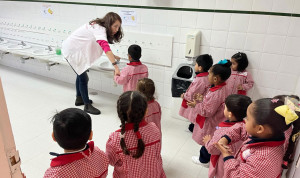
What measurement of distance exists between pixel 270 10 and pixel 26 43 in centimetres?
426

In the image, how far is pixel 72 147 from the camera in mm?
1037

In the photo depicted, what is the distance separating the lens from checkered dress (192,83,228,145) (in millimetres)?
1783

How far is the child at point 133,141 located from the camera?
1140mm

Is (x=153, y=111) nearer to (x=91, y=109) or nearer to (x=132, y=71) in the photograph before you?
(x=132, y=71)

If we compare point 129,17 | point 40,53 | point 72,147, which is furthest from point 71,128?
point 40,53

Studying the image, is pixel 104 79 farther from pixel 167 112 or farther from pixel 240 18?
pixel 240 18

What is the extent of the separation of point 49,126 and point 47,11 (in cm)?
217

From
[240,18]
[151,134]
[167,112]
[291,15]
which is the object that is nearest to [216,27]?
[240,18]

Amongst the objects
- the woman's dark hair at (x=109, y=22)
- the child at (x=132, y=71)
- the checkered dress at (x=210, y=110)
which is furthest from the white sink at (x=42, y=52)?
the checkered dress at (x=210, y=110)

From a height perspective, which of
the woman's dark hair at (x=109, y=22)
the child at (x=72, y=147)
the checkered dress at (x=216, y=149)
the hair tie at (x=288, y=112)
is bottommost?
→ the checkered dress at (x=216, y=149)

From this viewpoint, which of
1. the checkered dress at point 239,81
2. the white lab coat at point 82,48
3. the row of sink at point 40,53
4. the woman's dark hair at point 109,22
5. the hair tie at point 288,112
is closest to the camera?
the hair tie at point 288,112

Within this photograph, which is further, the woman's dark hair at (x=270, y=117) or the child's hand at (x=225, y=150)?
the child's hand at (x=225, y=150)

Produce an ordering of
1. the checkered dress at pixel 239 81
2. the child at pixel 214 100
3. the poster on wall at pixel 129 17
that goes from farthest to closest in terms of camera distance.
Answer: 1. the poster on wall at pixel 129 17
2. the checkered dress at pixel 239 81
3. the child at pixel 214 100

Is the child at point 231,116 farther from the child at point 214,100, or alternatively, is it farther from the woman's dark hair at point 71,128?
the woman's dark hair at point 71,128
